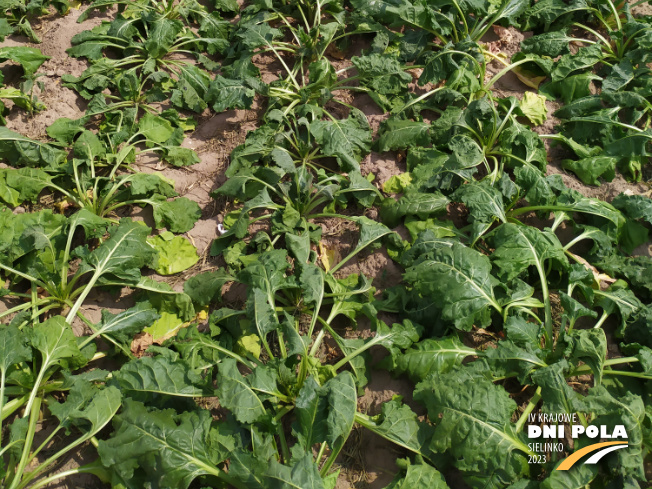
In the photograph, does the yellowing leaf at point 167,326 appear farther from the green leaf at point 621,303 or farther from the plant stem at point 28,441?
the green leaf at point 621,303

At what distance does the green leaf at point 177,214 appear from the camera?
3.72 meters

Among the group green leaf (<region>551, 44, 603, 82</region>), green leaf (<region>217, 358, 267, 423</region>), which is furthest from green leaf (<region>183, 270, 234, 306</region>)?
green leaf (<region>551, 44, 603, 82</region>)

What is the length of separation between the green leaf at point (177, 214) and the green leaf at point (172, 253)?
0.08 meters

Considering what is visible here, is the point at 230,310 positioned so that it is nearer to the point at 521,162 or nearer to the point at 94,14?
the point at 521,162

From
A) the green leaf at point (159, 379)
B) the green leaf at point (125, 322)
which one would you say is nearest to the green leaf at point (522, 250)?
the green leaf at point (159, 379)

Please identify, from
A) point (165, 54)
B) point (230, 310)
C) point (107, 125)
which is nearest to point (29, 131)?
point (107, 125)

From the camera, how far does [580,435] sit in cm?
257

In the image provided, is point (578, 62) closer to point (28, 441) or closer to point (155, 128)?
point (155, 128)

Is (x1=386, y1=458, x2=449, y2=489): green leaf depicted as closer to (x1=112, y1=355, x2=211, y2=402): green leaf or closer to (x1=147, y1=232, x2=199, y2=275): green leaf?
(x1=112, y1=355, x2=211, y2=402): green leaf

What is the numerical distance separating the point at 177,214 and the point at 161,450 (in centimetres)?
180

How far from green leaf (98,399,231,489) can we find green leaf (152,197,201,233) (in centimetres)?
150

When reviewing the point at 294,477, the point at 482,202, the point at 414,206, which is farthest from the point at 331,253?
the point at 294,477

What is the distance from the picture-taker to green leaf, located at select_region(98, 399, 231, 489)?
2.45 m

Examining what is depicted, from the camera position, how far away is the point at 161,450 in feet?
8.06
